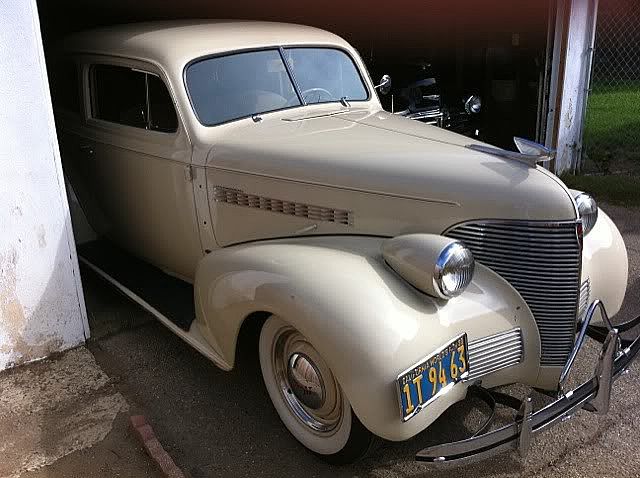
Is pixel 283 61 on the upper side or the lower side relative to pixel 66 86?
upper

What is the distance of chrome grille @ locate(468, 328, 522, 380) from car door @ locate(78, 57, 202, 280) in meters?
1.86

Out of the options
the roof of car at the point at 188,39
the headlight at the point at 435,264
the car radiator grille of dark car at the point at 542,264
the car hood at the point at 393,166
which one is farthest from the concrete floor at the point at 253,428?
the roof of car at the point at 188,39

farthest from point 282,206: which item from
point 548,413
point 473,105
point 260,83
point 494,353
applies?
point 473,105

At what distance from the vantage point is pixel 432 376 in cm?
231

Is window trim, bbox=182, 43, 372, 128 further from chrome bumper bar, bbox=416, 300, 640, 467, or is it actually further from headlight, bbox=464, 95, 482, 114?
headlight, bbox=464, 95, 482, 114

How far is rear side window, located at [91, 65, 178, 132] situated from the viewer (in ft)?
11.9

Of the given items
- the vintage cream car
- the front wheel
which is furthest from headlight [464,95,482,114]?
the front wheel

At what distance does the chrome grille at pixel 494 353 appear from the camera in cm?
248

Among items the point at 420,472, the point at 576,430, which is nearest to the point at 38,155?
the point at 420,472

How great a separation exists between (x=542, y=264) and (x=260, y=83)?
1971 millimetres

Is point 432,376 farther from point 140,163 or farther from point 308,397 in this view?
point 140,163

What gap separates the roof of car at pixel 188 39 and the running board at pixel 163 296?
4.40ft

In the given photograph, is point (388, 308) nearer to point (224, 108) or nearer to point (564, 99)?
point (224, 108)

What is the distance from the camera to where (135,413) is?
3.18 meters
